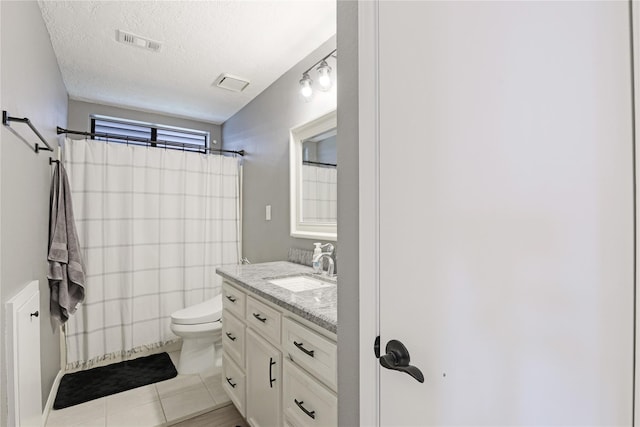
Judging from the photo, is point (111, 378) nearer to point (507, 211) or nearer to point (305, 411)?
point (305, 411)

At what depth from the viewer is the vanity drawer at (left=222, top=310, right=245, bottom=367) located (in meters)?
1.67

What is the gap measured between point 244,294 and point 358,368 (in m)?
0.97

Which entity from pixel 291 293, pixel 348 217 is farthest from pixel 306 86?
pixel 348 217

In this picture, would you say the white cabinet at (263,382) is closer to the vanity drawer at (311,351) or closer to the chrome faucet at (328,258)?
the vanity drawer at (311,351)

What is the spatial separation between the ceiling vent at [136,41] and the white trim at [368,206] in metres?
1.85

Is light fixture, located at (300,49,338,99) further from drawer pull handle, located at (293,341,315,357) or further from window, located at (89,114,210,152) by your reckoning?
drawer pull handle, located at (293,341,315,357)

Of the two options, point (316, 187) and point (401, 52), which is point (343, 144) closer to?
point (401, 52)

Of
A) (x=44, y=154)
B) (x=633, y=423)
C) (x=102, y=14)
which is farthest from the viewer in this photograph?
(x=44, y=154)

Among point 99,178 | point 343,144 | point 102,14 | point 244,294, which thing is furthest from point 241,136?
point 343,144

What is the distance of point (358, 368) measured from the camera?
2.59 ft

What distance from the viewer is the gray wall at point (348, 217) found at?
80 cm

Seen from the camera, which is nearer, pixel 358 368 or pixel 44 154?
pixel 358 368

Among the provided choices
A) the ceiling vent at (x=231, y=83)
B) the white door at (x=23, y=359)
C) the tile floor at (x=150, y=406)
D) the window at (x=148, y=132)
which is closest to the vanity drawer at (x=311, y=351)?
the white door at (x=23, y=359)

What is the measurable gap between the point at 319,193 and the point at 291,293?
95 cm
